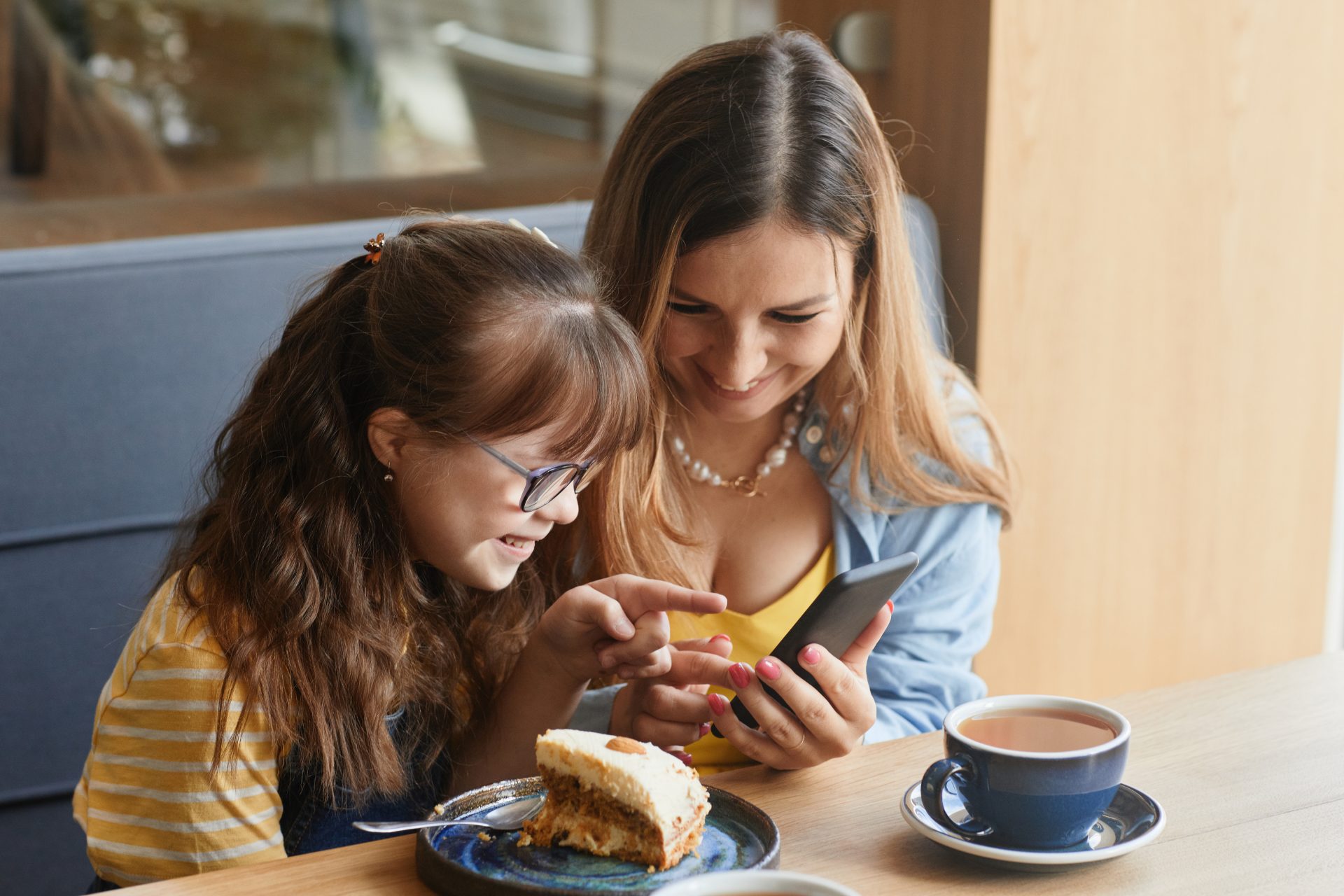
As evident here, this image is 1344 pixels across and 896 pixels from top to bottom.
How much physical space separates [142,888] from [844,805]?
1.36 ft

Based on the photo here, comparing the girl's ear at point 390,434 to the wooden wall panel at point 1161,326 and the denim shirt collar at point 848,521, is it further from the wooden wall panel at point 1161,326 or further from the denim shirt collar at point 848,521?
the wooden wall panel at point 1161,326

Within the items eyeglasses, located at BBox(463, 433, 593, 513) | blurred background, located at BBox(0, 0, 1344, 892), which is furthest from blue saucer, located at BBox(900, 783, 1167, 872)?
blurred background, located at BBox(0, 0, 1344, 892)

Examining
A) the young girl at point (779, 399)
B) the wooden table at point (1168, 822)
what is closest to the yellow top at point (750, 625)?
the young girl at point (779, 399)

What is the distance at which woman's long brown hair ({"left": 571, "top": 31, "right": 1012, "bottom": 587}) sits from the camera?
1183mm

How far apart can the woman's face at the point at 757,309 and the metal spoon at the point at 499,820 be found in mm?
460

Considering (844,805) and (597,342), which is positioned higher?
(597,342)

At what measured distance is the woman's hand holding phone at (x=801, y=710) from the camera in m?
0.90

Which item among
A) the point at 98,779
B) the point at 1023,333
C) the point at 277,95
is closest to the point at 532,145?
the point at 277,95

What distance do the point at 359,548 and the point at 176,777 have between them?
21 centimetres

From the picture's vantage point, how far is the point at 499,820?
0.83 m

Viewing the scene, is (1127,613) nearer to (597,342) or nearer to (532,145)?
(597,342)

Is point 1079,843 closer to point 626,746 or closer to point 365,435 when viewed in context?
point 626,746

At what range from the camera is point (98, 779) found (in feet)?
3.26

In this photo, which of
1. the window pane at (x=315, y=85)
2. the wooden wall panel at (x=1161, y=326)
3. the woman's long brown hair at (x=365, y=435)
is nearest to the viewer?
the woman's long brown hair at (x=365, y=435)
